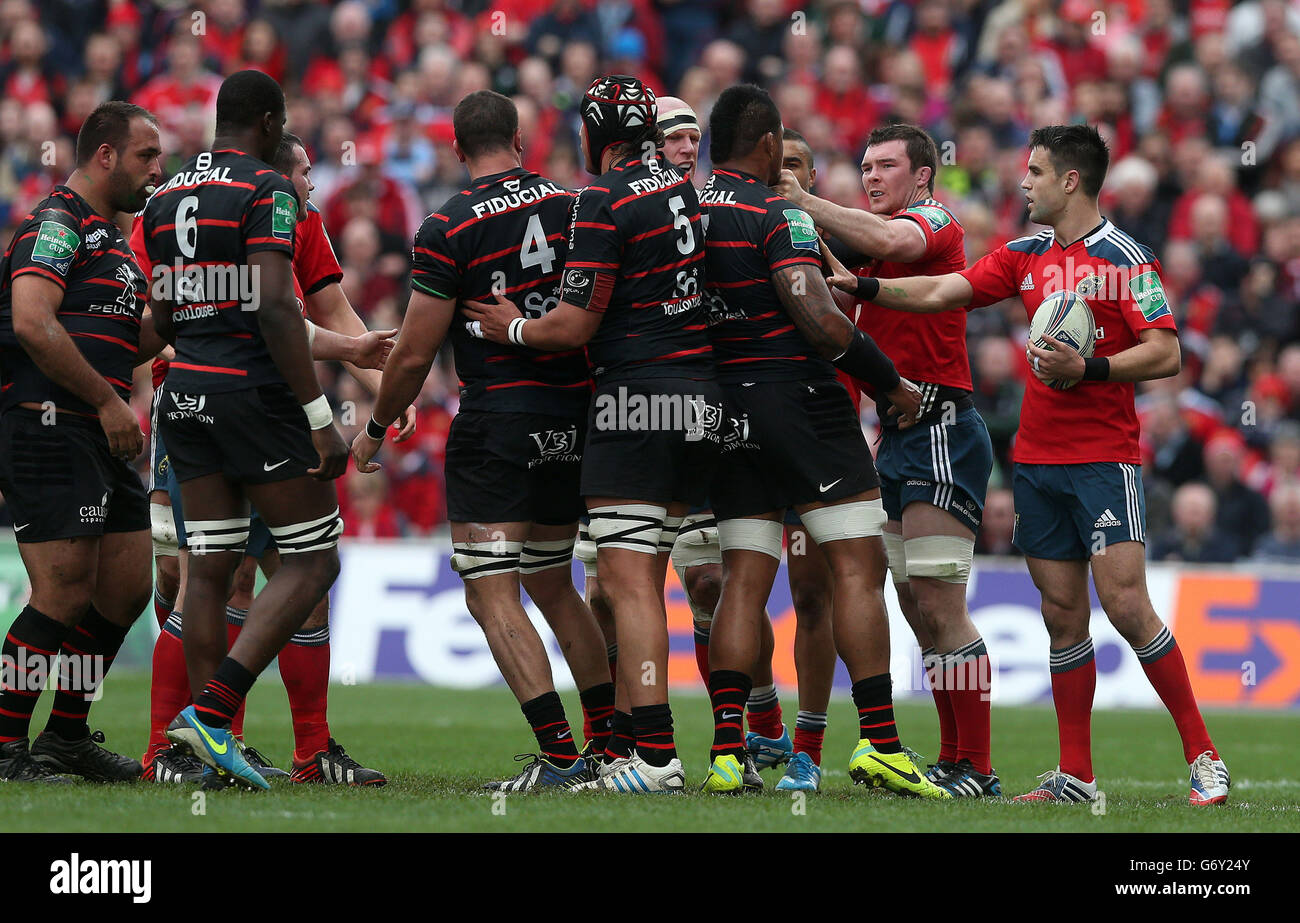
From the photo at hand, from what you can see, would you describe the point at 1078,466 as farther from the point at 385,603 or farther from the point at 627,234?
the point at 385,603

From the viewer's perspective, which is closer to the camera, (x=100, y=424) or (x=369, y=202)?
(x=100, y=424)

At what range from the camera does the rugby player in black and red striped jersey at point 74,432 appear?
7496 millimetres

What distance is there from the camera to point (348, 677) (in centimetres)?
1500

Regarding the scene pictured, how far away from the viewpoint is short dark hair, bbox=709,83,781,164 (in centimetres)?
747

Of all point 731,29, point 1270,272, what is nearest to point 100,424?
point 1270,272

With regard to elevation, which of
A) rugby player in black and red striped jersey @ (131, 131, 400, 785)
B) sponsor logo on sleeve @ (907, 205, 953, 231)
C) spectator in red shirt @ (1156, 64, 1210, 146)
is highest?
spectator in red shirt @ (1156, 64, 1210, 146)

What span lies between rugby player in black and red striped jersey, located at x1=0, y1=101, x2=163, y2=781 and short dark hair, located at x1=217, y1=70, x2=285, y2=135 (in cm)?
61

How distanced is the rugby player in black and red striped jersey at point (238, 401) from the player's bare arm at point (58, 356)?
0.23m

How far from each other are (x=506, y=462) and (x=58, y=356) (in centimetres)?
202

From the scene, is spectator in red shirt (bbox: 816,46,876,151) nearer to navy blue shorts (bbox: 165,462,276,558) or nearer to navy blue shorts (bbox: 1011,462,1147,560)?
navy blue shorts (bbox: 1011,462,1147,560)

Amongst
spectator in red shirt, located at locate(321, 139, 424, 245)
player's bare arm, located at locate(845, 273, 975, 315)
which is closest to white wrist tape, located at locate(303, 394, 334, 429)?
player's bare arm, located at locate(845, 273, 975, 315)

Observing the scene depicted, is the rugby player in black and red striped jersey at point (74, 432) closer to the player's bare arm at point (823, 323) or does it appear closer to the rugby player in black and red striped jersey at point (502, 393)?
the rugby player in black and red striped jersey at point (502, 393)

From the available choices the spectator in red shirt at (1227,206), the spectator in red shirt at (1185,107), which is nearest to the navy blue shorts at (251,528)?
the spectator in red shirt at (1227,206)

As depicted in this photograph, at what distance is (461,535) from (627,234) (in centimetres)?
152
